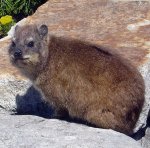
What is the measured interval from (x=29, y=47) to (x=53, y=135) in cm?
108

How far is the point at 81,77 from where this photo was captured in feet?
19.9

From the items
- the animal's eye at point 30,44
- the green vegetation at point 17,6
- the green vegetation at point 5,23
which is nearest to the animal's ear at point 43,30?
the animal's eye at point 30,44

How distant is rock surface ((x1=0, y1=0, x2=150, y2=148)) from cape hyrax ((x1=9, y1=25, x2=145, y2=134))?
15.0 inches

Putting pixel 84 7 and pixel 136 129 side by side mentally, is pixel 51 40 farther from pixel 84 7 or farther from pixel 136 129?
pixel 84 7

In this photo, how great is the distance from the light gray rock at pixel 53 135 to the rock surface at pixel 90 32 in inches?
3.6

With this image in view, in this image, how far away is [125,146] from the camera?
5.41 meters

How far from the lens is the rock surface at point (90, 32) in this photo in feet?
22.0

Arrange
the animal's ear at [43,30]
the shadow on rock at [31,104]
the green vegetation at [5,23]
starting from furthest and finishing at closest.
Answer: the green vegetation at [5,23], the shadow on rock at [31,104], the animal's ear at [43,30]

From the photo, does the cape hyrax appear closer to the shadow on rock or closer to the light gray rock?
the light gray rock

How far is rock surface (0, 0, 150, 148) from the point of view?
671 cm

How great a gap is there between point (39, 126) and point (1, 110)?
1014 mm

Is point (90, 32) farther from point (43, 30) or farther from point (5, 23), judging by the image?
point (5, 23)

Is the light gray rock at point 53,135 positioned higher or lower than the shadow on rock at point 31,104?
higher

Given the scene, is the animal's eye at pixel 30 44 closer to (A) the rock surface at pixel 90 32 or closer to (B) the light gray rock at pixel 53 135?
(A) the rock surface at pixel 90 32
